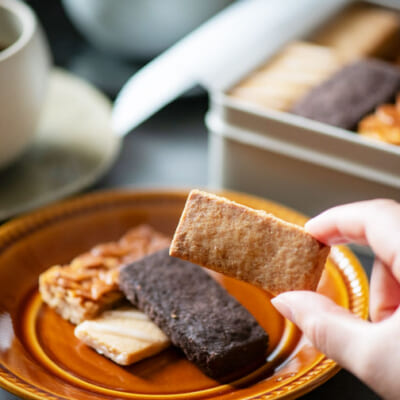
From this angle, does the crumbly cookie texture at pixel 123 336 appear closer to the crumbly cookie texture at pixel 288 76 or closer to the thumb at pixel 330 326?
the thumb at pixel 330 326

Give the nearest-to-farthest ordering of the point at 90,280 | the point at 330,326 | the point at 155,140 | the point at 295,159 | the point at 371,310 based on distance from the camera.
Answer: the point at 330,326, the point at 371,310, the point at 90,280, the point at 295,159, the point at 155,140

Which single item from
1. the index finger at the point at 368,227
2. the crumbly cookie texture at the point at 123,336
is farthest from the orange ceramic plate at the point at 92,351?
the index finger at the point at 368,227

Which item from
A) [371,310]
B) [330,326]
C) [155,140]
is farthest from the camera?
[155,140]

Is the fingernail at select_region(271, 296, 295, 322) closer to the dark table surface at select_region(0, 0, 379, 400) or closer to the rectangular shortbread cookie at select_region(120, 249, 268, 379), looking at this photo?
the rectangular shortbread cookie at select_region(120, 249, 268, 379)

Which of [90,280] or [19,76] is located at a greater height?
[19,76]

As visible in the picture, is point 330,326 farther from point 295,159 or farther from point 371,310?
point 295,159

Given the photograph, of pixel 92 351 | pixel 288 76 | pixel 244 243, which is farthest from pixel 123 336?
pixel 288 76
